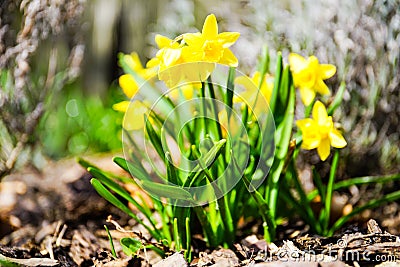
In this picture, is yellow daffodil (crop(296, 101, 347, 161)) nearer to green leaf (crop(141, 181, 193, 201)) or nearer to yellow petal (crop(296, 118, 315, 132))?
yellow petal (crop(296, 118, 315, 132))

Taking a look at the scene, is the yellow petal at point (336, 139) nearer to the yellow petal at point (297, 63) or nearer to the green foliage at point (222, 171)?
the green foliage at point (222, 171)

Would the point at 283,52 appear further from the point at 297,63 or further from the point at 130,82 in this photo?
the point at 130,82

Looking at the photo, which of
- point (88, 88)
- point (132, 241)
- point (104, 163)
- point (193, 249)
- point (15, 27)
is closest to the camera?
point (132, 241)

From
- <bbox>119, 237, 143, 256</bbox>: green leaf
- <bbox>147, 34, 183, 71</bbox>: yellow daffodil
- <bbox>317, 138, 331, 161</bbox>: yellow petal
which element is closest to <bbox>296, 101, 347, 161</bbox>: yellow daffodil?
<bbox>317, 138, 331, 161</bbox>: yellow petal

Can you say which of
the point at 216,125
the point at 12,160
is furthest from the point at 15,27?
the point at 216,125

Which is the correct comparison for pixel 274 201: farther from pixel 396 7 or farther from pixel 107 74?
pixel 107 74

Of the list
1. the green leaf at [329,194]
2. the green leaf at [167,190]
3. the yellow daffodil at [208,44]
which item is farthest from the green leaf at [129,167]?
the green leaf at [329,194]

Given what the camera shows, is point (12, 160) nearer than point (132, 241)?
No
